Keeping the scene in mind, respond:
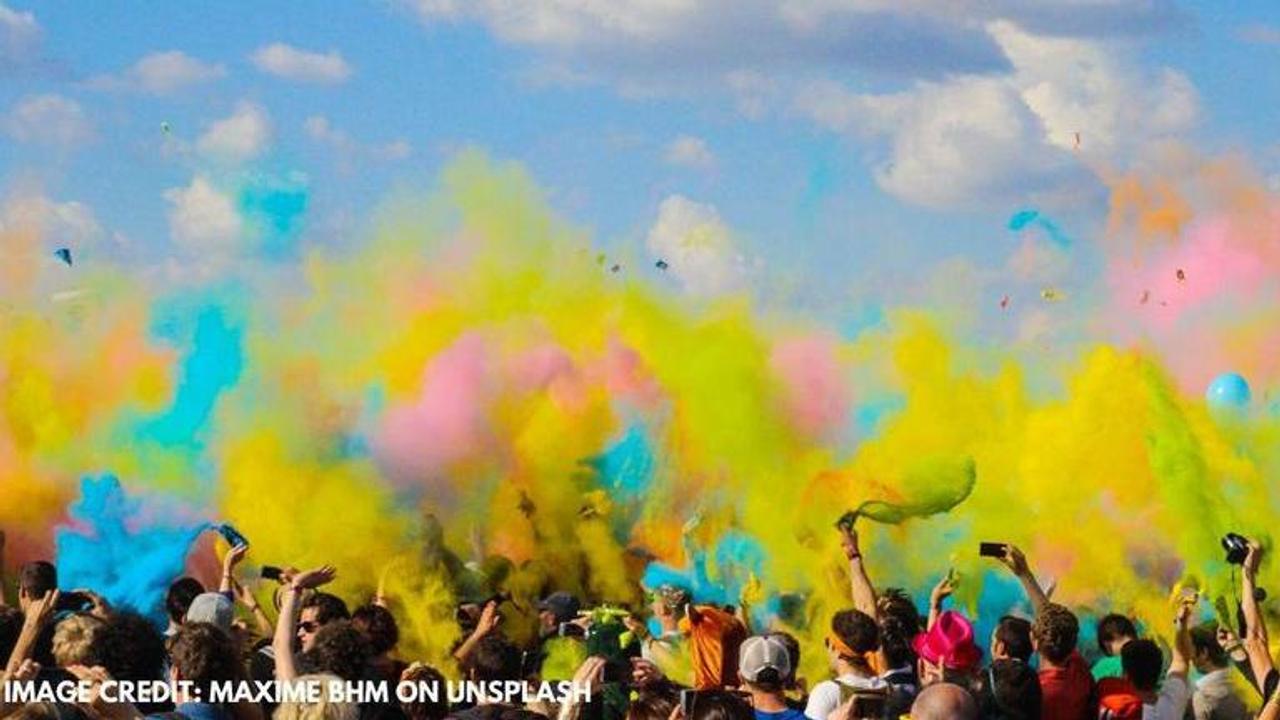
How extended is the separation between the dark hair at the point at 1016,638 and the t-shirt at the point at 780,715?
1.31 meters

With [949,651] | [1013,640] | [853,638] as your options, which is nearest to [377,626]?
[853,638]

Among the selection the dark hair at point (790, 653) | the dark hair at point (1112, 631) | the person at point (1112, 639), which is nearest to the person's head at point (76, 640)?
the dark hair at point (790, 653)

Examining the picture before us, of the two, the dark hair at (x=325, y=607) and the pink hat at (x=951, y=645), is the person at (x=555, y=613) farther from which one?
the pink hat at (x=951, y=645)

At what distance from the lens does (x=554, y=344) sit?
758 inches

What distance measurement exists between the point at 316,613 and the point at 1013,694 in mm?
3032

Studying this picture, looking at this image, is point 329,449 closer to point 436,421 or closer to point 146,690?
point 436,421

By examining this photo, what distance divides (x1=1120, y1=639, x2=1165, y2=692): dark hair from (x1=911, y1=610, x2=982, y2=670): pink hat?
623 millimetres

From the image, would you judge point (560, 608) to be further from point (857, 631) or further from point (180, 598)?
point (857, 631)

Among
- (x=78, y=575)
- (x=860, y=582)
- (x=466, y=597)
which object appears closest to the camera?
(x=860, y=582)

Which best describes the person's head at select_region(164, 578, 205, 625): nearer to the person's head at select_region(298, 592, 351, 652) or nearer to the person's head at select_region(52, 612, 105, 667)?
the person's head at select_region(298, 592, 351, 652)

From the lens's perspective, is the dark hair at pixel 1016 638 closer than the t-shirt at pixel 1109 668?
Yes

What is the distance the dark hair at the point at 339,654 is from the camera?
6.60m

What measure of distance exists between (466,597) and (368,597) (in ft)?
4.11

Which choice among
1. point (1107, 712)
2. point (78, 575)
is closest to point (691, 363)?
point (78, 575)
